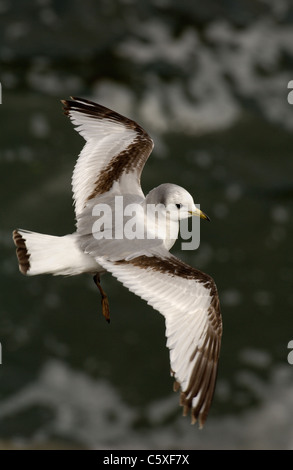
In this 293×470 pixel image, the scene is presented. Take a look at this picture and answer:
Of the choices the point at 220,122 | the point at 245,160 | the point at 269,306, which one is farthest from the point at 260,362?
the point at 220,122

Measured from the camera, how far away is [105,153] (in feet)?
18.1

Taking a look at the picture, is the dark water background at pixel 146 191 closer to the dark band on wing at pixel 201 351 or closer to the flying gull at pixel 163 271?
the flying gull at pixel 163 271

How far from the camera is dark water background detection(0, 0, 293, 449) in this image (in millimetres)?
10148

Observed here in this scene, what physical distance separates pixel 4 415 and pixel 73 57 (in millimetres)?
5687

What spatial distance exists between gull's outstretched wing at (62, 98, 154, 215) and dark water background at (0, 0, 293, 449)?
482cm

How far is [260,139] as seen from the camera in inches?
471

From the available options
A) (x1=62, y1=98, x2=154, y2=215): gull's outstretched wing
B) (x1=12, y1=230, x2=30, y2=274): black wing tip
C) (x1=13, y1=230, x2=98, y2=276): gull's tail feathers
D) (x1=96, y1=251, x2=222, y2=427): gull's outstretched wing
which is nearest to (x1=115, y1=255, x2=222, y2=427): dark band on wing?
(x1=96, y1=251, x2=222, y2=427): gull's outstretched wing

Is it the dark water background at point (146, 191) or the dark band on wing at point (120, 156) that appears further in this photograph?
the dark water background at point (146, 191)

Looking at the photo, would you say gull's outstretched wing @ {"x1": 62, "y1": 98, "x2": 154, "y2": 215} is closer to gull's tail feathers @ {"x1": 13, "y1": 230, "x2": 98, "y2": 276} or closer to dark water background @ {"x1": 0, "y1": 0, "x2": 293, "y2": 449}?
gull's tail feathers @ {"x1": 13, "y1": 230, "x2": 98, "y2": 276}

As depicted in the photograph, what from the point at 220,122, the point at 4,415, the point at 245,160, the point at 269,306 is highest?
the point at 220,122

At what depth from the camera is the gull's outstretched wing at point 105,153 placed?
5352 mm

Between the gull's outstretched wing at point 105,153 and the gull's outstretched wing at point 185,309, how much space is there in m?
0.83

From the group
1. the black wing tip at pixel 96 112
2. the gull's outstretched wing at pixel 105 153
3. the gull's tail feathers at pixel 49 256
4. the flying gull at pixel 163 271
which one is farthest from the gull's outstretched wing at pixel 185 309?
the black wing tip at pixel 96 112

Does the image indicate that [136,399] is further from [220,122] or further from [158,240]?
[158,240]
